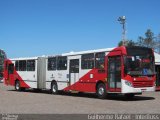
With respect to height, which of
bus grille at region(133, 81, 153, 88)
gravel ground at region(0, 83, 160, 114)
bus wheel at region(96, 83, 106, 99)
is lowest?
gravel ground at region(0, 83, 160, 114)

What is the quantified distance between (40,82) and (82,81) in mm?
6515

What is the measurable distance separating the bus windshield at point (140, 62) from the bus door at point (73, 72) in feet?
17.2

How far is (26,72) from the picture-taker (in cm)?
3219

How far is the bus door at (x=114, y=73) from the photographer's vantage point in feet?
Answer: 69.8

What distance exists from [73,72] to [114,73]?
15.7 feet

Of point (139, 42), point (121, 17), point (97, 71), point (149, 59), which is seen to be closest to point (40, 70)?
point (97, 71)

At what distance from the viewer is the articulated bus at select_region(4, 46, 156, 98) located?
825 inches

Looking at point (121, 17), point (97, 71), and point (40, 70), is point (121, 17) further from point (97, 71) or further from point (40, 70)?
point (97, 71)

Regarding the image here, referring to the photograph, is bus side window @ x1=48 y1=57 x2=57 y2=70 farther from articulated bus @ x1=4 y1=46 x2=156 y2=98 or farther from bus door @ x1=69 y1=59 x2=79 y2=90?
bus door @ x1=69 y1=59 x2=79 y2=90

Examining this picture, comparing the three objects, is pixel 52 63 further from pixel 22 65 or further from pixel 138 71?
pixel 138 71

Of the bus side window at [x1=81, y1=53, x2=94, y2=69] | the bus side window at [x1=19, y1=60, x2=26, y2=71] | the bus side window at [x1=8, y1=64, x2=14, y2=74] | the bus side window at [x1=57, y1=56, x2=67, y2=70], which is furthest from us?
the bus side window at [x1=8, y1=64, x2=14, y2=74]

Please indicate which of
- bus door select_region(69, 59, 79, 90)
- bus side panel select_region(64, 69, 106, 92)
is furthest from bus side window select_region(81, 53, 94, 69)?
bus door select_region(69, 59, 79, 90)

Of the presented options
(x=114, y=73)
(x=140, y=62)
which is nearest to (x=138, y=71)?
(x=140, y=62)

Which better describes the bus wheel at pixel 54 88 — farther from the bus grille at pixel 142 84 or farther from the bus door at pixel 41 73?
the bus grille at pixel 142 84
